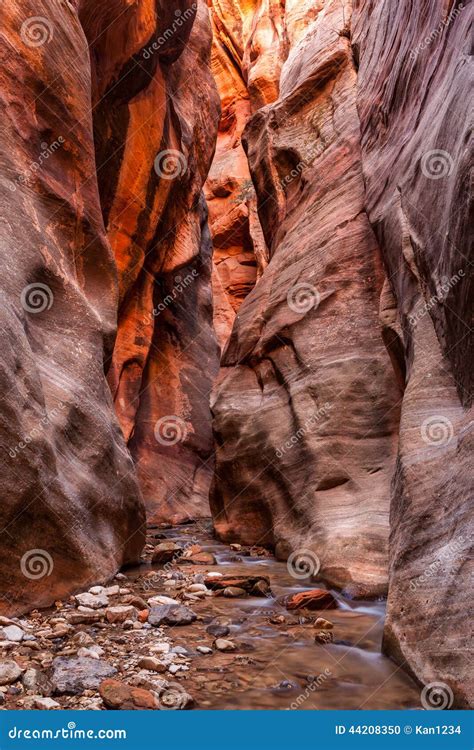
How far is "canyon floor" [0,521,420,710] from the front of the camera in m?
3.92

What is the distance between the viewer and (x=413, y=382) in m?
6.98

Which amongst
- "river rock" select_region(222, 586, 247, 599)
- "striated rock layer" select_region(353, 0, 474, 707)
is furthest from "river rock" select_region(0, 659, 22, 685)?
"river rock" select_region(222, 586, 247, 599)

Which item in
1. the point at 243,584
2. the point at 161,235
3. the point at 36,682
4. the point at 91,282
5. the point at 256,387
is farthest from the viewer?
the point at 161,235

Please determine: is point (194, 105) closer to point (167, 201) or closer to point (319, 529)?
point (167, 201)

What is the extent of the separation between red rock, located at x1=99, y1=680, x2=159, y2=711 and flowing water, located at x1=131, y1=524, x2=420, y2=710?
0.32 m

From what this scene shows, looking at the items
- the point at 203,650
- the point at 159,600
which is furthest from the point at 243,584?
the point at 203,650

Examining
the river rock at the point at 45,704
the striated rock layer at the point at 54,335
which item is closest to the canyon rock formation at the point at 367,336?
the river rock at the point at 45,704

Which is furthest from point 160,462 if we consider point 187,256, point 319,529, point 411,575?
point 411,575

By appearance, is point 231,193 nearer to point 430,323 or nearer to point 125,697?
point 430,323

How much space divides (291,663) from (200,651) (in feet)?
2.40

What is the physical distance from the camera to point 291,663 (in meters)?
4.67

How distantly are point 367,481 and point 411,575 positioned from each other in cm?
400

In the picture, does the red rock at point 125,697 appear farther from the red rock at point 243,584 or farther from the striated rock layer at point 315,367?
the striated rock layer at point 315,367

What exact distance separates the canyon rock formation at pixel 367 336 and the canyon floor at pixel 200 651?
0.53 m
